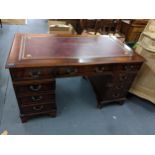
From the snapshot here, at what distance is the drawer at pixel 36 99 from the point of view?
51.3 inches

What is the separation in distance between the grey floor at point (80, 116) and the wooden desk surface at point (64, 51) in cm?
67

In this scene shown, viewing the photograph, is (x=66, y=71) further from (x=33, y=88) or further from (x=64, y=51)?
(x=33, y=88)

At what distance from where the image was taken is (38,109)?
4.67 ft

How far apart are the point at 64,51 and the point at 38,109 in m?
0.61

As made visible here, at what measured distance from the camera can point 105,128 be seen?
1514 mm

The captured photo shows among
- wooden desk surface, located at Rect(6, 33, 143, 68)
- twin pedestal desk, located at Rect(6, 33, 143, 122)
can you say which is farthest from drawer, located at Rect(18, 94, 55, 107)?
wooden desk surface, located at Rect(6, 33, 143, 68)

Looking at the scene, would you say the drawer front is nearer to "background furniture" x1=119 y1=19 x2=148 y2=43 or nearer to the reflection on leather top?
the reflection on leather top

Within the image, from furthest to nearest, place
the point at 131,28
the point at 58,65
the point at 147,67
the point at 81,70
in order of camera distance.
A: 1. the point at 131,28
2. the point at 147,67
3. the point at 81,70
4. the point at 58,65

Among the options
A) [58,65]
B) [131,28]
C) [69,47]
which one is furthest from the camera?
[131,28]

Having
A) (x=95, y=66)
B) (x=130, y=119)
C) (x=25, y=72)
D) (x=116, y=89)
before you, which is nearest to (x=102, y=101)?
(x=116, y=89)

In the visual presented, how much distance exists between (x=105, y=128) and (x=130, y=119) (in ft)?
1.07

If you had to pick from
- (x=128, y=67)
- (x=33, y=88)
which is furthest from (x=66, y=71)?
(x=128, y=67)

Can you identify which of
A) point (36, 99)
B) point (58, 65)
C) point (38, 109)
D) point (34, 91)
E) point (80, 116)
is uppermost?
point (58, 65)

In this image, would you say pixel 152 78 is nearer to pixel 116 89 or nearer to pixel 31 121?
pixel 116 89
